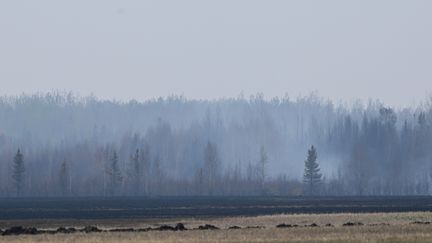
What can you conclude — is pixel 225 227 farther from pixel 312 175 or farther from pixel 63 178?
pixel 312 175

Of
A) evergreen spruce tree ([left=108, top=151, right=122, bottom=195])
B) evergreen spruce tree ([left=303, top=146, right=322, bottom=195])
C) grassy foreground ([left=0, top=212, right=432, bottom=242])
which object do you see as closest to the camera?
grassy foreground ([left=0, top=212, right=432, bottom=242])

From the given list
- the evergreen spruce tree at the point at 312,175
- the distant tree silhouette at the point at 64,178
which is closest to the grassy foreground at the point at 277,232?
the distant tree silhouette at the point at 64,178

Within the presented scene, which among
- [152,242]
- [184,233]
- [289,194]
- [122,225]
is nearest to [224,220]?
[122,225]

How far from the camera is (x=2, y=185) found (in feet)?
625

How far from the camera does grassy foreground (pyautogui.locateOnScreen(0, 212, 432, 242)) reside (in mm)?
55625

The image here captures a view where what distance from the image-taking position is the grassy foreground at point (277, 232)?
55625 mm

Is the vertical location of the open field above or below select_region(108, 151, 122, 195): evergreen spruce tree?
below

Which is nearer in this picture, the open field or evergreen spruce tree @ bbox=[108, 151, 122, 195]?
the open field

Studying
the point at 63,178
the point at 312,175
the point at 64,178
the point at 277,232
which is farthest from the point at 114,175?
the point at 277,232

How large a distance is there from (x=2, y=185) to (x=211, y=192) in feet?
120

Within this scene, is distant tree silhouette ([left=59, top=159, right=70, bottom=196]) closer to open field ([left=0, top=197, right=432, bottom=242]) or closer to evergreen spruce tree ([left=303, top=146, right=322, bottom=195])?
evergreen spruce tree ([left=303, top=146, right=322, bottom=195])

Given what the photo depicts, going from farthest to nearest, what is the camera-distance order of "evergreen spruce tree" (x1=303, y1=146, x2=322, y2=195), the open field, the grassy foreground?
"evergreen spruce tree" (x1=303, y1=146, x2=322, y2=195)
the open field
the grassy foreground

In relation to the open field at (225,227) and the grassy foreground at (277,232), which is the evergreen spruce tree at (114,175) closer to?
the open field at (225,227)

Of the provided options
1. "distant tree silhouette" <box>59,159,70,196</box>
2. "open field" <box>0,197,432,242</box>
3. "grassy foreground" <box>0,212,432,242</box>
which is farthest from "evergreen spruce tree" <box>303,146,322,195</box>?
"grassy foreground" <box>0,212,432,242</box>
